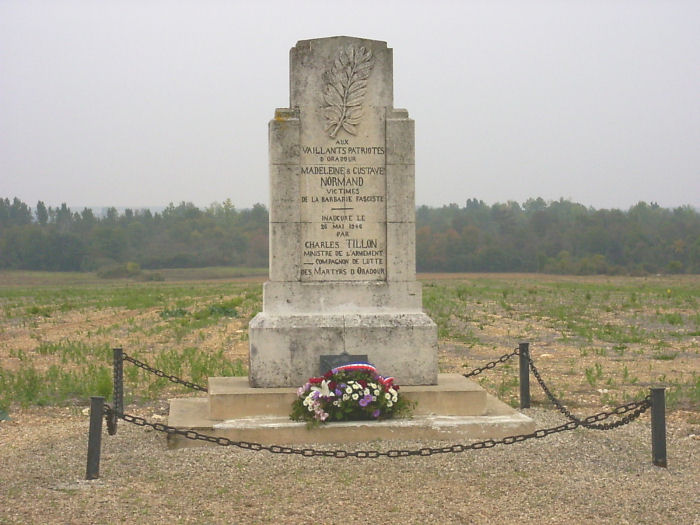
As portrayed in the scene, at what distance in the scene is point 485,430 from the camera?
29.3 feet

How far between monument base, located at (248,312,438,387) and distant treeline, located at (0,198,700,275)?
66.4 metres

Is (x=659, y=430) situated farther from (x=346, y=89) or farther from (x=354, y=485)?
(x=346, y=89)

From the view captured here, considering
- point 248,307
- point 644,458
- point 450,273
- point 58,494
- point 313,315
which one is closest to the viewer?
point 58,494

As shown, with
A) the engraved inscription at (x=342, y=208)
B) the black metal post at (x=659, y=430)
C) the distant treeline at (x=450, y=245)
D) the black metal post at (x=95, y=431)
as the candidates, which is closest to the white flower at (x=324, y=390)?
the engraved inscription at (x=342, y=208)

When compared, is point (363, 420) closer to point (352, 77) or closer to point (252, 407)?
point (252, 407)

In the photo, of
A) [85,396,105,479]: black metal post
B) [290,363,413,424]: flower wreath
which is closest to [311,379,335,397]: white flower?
[290,363,413,424]: flower wreath

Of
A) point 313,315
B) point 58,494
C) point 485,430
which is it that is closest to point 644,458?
point 485,430

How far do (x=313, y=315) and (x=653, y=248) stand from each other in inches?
3070

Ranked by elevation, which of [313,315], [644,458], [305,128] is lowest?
[644,458]

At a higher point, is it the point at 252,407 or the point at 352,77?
the point at 352,77

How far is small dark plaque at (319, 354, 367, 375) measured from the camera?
30.3 feet

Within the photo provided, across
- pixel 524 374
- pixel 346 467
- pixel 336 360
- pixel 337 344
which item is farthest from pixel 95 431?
pixel 524 374

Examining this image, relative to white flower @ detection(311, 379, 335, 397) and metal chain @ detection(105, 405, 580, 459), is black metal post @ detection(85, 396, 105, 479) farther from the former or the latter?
white flower @ detection(311, 379, 335, 397)

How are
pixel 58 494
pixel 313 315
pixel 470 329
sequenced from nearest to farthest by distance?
pixel 58 494 < pixel 313 315 < pixel 470 329
